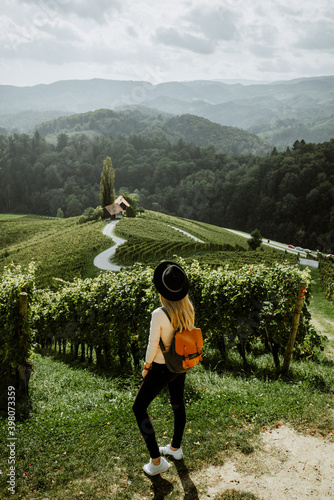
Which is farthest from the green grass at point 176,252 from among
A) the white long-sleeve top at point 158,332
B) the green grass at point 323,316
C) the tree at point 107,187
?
the white long-sleeve top at point 158,332

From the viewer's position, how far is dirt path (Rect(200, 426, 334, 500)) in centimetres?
417

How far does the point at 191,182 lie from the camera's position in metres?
144

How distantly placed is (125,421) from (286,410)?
2.73 m

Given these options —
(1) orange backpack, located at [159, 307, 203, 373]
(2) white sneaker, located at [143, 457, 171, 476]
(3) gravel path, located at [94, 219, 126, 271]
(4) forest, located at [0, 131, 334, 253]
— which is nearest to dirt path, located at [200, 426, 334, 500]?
(2) white sneaker, located at [143, 457, 171, 476]

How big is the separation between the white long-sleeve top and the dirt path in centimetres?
183

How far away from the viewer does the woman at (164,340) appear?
4.21m

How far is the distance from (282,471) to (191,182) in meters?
144

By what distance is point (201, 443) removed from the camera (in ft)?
16.8

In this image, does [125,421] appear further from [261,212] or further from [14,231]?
[261,212]

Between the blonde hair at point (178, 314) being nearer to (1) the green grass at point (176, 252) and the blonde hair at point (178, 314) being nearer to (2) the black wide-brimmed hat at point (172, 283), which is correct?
(2) the black wide-brimmed hat at point (172, 283)

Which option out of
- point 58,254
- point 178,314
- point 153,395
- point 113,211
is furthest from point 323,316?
point 113,211

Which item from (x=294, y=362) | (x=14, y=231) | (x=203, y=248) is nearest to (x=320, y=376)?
(x=294, y=362)

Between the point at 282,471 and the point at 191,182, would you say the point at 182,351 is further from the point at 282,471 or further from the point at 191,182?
the point at 191,182

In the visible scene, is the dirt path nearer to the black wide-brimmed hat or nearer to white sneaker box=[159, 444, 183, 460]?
white sneaker box=[159, 444, 183, 460]
